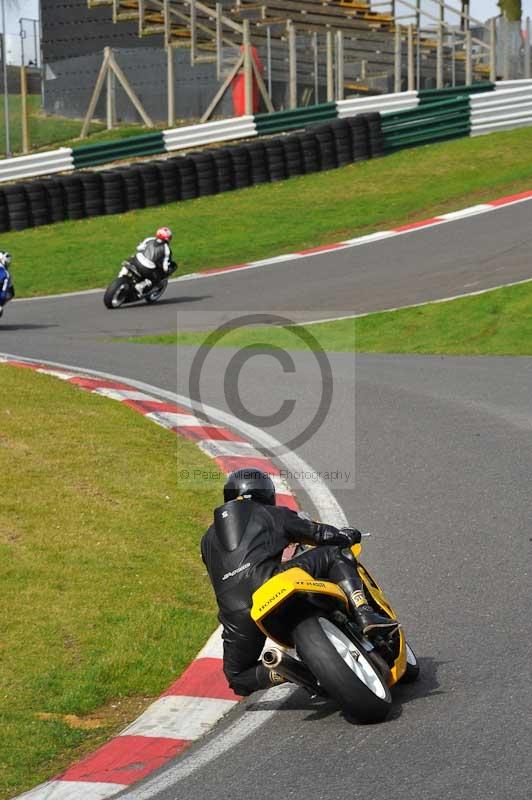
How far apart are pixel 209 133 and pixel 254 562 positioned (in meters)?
24.0

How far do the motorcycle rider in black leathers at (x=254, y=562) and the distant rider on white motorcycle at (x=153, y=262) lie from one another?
15.1 metres

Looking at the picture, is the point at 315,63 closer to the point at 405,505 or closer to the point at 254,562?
the point at 405,505

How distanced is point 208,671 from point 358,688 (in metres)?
1.29

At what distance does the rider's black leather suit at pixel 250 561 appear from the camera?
548cm

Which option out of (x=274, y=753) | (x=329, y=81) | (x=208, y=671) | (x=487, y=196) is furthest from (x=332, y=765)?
(x=329, y=81)

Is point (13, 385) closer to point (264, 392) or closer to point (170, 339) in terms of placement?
point (264, 392)

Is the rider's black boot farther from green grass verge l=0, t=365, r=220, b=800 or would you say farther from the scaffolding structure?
the scaffolding structure

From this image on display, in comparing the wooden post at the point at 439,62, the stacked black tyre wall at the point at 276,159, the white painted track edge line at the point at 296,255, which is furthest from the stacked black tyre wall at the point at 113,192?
the wooden post at the point at 439,62

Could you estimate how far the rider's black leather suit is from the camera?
5477 mm

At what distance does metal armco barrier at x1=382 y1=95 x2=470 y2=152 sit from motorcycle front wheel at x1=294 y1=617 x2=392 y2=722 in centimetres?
2433

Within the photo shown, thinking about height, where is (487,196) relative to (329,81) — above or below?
below

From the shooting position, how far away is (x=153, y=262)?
2064cm

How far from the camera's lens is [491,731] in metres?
4.90

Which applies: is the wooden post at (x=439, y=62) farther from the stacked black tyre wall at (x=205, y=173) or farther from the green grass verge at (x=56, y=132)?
the stacked black tyre wall at (x=205, y=173)
